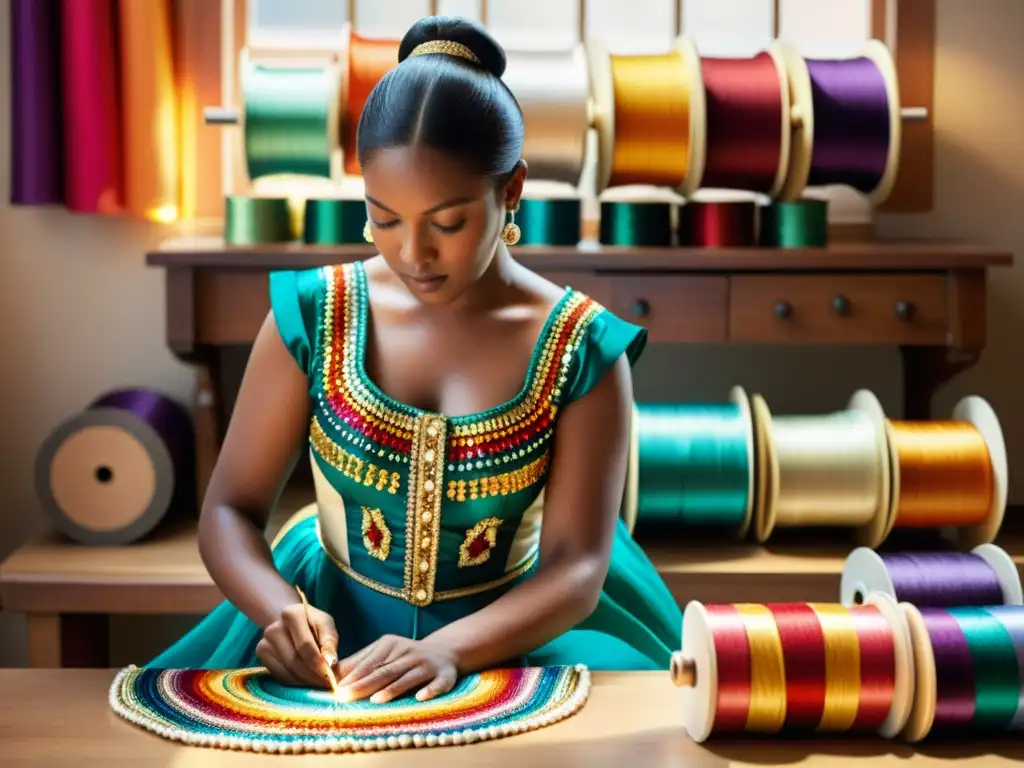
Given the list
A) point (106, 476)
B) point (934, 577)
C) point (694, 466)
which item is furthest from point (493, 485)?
point (106, 476)

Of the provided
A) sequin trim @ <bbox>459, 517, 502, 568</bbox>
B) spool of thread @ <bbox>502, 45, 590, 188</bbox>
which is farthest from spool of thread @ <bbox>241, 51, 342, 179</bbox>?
sequin trim @ <bbox>459, 517, 502, 568</bbox>

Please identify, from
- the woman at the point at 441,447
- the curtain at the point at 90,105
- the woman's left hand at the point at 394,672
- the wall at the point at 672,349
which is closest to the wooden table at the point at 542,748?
the woman's left hand at the point at 394,672

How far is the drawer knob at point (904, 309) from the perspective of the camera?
2.86 metres

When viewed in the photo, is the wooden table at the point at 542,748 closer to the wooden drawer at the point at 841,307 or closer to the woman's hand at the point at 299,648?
the woman's hand at the point at 299,648

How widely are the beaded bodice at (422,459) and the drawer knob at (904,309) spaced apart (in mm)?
1276

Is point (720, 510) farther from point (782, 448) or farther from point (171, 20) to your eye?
point (171, 20)

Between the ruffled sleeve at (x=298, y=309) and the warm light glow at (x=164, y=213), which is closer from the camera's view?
the ruffled sleeve at (x=298, y=309)

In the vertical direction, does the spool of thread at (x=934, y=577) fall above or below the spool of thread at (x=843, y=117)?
below

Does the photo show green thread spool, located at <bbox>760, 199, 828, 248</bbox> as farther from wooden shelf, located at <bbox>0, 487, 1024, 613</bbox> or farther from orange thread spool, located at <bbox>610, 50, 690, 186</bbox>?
wooden shelf, located at <bbox>0, 487, 1024, 613</bbox>

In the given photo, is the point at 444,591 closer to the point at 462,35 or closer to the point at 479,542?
the point at 479,542

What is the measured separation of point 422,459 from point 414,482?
0.03 metres

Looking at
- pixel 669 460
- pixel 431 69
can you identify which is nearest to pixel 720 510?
pixel 669 460

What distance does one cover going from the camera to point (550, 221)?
2877mm

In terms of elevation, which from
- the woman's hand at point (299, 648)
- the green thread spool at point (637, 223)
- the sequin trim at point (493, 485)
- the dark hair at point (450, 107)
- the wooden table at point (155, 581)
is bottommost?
the wooden table at point (155, 581)
